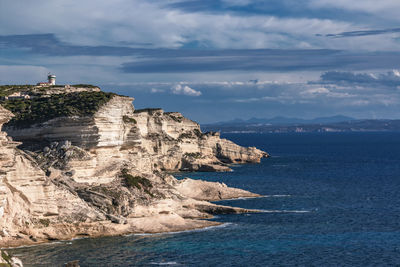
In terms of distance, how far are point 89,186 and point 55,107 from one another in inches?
573

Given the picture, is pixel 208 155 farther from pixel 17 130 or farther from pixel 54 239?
pixel 54 239

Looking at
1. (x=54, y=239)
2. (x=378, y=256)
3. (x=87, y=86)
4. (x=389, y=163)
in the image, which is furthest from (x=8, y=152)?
(x=389, y=163)

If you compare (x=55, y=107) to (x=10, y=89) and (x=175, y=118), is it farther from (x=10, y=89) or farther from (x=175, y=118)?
(x=175, y=118)

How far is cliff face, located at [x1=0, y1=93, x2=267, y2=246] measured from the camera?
53.5 m

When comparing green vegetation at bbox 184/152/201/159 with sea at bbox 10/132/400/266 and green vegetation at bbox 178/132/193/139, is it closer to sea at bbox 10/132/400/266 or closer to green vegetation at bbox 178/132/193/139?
green vegetation at bbox 178/132/193/139

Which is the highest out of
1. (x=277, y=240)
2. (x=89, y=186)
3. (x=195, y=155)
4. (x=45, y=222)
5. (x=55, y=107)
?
(x=55, y=107)

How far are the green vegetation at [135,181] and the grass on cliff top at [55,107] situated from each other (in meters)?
8.44

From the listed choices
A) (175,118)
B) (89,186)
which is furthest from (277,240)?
(175,118)

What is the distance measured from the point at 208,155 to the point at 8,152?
9578 cm

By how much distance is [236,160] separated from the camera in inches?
6152

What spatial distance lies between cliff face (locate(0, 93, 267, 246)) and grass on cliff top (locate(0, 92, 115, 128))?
2.82 feet

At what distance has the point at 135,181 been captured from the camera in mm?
70875

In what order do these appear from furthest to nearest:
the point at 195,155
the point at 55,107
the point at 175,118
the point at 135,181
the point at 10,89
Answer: the point at 175,118, the point at 195,155, the point at 10,89, the point at 55,107, the point at 135,181

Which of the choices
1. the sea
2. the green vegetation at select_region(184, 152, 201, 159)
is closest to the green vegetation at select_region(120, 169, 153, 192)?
the sea
